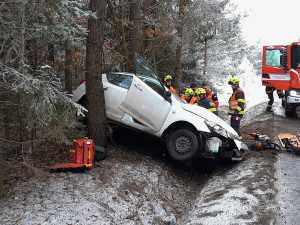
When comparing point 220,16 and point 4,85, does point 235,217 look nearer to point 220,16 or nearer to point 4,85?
point 4,85

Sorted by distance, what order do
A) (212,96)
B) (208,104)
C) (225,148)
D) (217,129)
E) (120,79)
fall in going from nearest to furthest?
(217,129)
(225,148)
(120,79)
(208,104)
(212,96)

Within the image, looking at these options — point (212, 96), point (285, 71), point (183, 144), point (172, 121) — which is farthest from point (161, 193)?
point (285, 71)

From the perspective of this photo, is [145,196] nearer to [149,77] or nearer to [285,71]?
[149,77]

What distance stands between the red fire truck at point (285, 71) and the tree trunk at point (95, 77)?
7.71 m

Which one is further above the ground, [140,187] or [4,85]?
[4,85]

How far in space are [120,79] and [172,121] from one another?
190 cm

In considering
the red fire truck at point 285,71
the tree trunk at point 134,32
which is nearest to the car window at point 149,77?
the tree trunk at point 134,32

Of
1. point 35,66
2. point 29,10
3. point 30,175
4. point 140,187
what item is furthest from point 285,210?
point 35,66

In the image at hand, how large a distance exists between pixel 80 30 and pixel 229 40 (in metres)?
13.4

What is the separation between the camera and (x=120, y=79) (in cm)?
752

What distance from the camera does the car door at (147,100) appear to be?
669 cm

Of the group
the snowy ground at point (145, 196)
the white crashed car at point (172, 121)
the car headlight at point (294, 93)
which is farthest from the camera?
the car headlight at point (294, 93)

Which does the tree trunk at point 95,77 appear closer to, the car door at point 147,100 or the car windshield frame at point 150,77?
the car door at point 147,100

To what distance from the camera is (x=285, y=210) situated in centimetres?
449
